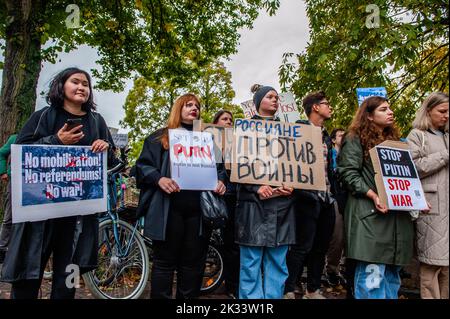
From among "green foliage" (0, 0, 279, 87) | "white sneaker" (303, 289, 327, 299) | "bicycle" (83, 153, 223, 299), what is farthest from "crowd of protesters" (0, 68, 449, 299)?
"green foliage" (0, 0, 279, 87)

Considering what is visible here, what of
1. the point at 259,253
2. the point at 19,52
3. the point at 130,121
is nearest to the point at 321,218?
the point at 259,253

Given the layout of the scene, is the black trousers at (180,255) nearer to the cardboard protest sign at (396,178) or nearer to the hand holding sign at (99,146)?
the hand holding sign at (99,146)

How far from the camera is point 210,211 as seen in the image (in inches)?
115

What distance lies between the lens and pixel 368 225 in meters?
2.97

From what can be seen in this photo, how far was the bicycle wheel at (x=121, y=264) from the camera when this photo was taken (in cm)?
362

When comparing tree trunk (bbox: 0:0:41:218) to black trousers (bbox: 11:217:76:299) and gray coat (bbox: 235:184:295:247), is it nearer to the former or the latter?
black trousers (bbox: 11:217:76:299)

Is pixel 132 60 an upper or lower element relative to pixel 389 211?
upper

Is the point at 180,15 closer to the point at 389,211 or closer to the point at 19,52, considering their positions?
the point at 19,52

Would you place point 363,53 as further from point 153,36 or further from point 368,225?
point 153,36

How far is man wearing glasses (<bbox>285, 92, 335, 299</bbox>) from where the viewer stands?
11.5 ft

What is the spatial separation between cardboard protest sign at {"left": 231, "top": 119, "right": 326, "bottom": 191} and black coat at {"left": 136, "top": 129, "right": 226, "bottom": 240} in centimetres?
35

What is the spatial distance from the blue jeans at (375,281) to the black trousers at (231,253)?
1.24m
